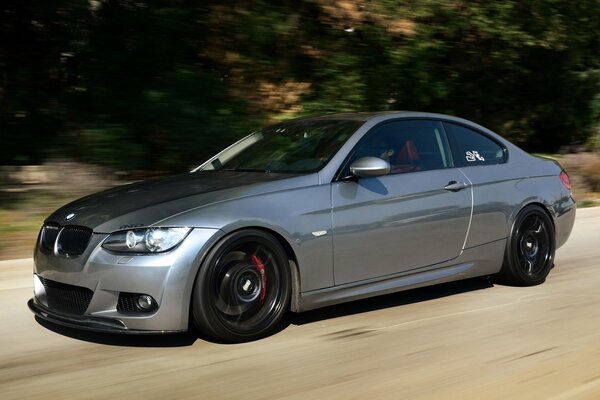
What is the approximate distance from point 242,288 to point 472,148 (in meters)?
2.66

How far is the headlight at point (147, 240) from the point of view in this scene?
479 centimetres

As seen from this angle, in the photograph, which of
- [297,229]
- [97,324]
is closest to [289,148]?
[297,229]

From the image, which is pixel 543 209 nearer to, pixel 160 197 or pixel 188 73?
pixel 160 197

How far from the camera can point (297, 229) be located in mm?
5250

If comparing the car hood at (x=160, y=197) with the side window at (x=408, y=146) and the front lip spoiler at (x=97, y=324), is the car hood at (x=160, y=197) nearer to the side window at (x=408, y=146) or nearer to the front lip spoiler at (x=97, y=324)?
the front lip spoiler at (x=97, y=324)

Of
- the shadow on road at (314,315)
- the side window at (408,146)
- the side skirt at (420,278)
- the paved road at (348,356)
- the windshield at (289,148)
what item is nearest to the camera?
the paved road at (348,356)

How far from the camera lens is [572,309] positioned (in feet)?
20.4

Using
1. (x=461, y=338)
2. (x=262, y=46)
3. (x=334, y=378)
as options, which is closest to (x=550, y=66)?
(x=262, y=46)

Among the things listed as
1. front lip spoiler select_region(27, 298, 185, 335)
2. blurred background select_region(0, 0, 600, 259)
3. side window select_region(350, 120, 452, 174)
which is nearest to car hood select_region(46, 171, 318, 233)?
front lip spoiler select_region(27, 298, 185, 335)

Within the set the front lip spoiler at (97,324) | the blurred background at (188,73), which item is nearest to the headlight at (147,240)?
the front lip spoiler at (97,324)

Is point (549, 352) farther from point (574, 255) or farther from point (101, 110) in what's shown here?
point (101, 110)

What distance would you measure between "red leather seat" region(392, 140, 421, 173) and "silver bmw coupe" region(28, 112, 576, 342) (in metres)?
0.01

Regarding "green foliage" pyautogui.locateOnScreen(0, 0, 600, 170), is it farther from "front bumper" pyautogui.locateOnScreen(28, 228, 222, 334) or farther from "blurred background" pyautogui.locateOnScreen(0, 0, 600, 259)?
"front bumper" pyautogui.locateOnScreen(28, 228, 222, 334)

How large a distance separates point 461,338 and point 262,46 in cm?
760
